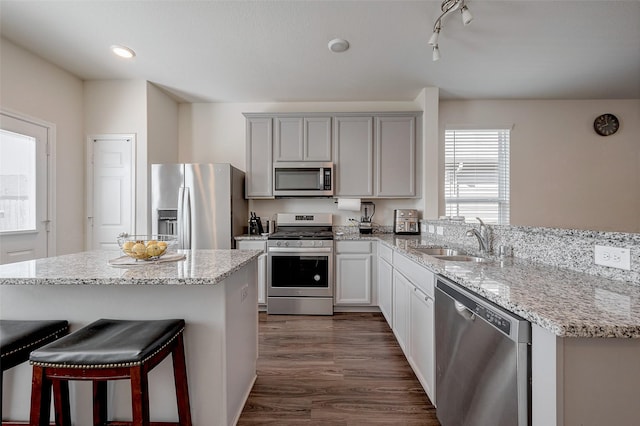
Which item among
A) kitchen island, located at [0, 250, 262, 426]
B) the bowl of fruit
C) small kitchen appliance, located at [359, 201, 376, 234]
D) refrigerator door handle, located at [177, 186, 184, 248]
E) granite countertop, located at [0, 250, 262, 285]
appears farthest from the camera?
small kitchen appliance, located at [359, 201, 376, 234]

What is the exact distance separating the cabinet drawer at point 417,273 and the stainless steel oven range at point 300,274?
0.97m

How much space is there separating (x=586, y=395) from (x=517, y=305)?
0.25m

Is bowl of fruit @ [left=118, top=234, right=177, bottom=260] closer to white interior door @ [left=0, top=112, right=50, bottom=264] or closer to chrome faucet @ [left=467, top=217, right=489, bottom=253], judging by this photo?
white interior door @ [left=0, top=112, right=50, bottom=264]

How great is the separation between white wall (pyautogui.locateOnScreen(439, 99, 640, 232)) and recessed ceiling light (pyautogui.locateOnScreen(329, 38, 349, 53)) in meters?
1.86

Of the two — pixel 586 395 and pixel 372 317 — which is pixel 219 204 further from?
pixel 586 395

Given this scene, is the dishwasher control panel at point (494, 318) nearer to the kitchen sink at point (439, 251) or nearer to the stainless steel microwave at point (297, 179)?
the kitchen sink at point (439, 251)

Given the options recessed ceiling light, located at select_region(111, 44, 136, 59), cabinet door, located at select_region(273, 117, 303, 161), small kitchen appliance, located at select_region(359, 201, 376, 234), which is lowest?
small kitchen appliance, located at select_region(359, 201, 376, 234)

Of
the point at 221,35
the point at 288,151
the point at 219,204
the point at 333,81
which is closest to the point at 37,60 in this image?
the point at 221,35

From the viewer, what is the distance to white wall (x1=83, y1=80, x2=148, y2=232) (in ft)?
9.91

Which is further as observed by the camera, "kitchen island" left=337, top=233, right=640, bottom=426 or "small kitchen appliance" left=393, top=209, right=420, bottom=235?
"small kitchen appliance" left=393, top=209, right=420, bottom=235

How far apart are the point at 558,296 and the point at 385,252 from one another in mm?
1838

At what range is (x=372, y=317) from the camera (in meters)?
2.94

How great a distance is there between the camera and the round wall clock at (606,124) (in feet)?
11.3

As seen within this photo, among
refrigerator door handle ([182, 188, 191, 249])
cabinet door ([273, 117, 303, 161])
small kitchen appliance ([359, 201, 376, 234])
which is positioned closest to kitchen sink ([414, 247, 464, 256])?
small kitchen appliance ([359, 201, 376, 234])
